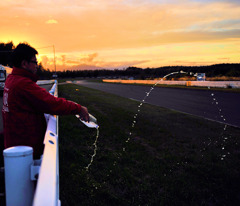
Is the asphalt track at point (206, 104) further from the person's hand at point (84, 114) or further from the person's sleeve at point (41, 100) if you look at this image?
the person's sleeve at point (41, 100)

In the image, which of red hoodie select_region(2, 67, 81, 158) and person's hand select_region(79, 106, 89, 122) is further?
person's hand select_region(79, 106, 89, 122)

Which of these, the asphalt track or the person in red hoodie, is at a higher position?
the person in red hoodie

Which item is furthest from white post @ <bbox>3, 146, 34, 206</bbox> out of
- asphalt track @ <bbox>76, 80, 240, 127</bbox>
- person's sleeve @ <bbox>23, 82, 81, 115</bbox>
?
asphalt track @ <bbox>76, 80, 240, 127</bbox>

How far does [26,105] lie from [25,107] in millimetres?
22

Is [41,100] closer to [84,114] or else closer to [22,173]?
[84,114]

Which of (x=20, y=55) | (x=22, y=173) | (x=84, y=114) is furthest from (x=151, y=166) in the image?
(x=22, y=173)

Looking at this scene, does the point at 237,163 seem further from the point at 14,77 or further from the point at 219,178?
the point at 14,77

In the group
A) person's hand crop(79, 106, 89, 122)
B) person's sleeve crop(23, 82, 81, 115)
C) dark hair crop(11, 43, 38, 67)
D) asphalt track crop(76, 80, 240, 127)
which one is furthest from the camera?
asphalt track crop(76, 80, 240, 127)

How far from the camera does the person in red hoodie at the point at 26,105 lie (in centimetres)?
231

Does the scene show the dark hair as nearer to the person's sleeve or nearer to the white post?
the person's sleeve

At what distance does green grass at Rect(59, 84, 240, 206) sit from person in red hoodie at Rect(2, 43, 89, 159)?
4.51 feet

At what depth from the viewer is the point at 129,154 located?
5.24 m

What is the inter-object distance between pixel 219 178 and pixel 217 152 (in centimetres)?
133

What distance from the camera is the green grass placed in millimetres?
3539
